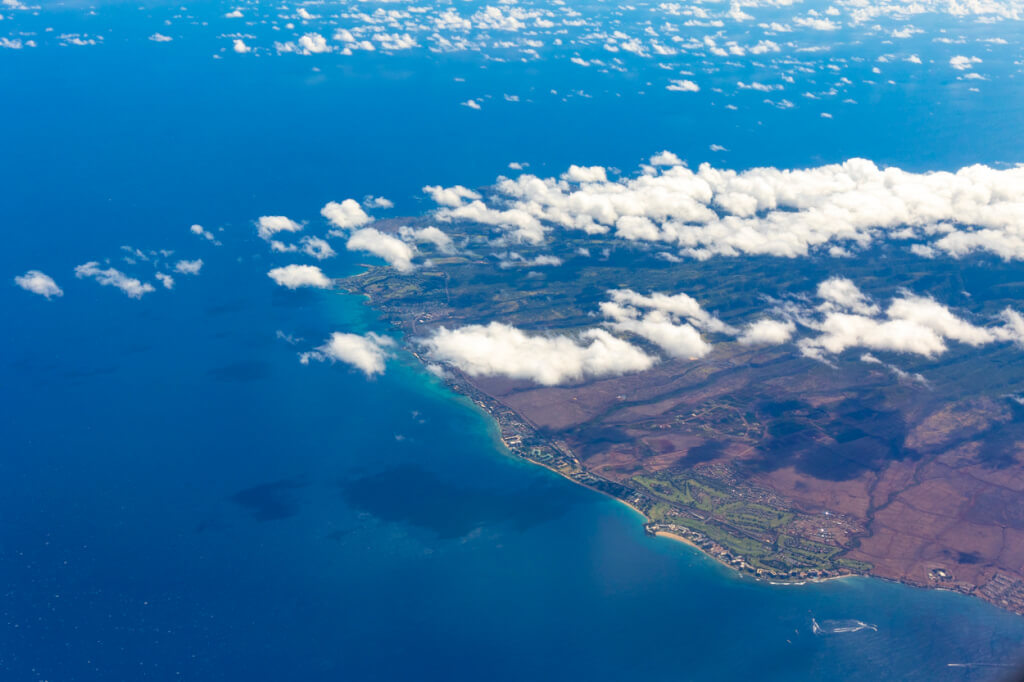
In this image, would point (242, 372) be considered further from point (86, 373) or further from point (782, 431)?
point (782, 431)

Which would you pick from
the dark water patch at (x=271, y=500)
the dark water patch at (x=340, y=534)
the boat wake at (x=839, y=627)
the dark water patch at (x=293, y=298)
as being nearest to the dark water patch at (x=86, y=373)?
the dark water patch at (x=293, y=298)

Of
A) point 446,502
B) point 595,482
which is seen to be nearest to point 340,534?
point 446,502

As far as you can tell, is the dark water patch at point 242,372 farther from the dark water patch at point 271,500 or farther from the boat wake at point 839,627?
the boat wake at point 839,627

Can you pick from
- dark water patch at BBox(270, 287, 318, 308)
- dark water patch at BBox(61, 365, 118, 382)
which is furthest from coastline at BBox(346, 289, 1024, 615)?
dark water patch at BBox(61, 365, 118, 382)

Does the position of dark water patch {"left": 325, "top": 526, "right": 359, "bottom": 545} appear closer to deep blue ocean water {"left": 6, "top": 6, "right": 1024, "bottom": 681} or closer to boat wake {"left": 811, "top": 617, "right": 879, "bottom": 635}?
deep blue ocean water {"left": 6, "top": 6, "right": 1024, "bottom": 681}

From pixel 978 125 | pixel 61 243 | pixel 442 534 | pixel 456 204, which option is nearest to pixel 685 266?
pixel 456 204

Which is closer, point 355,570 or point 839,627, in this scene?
point 839,627

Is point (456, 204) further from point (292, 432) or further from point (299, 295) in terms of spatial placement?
point (292, 432)
